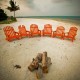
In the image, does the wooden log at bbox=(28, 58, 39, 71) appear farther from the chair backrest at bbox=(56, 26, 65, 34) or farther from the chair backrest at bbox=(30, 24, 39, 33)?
the chair backrest at bbox=(56, 26, 65, 34)

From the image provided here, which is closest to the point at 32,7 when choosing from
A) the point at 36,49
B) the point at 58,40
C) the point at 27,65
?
the point at 58,40

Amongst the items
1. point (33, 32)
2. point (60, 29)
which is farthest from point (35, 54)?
point (60, 29)

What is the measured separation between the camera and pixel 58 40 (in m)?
5.30

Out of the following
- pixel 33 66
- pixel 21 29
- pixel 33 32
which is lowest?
pixel 33 66

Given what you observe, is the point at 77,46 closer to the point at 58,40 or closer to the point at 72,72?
the point at 58,40

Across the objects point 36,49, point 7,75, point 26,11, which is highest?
point 26,11

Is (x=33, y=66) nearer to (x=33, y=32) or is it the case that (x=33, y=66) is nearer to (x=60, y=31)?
(x=33, y=32)

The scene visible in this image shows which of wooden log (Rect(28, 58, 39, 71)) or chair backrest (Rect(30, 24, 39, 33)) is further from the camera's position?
chair backrest (Rect(30, 24, 39, 33))

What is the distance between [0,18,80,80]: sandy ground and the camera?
297 centimetres

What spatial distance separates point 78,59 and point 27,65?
1.74m

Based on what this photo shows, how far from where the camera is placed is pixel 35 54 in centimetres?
397

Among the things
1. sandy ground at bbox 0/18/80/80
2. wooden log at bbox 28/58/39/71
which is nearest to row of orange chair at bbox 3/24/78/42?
sandy ground at bbox 0/18/80/80

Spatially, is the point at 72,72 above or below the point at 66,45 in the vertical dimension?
below

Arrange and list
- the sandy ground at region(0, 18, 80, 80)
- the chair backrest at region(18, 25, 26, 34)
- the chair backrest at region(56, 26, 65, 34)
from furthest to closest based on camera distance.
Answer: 1. the chair backrest at region(56, 26, 65, 34)
2. the chair backrest at region(18, 25, 26, 34)
3. the sandy ground at region(0, 18, 80, 80)
